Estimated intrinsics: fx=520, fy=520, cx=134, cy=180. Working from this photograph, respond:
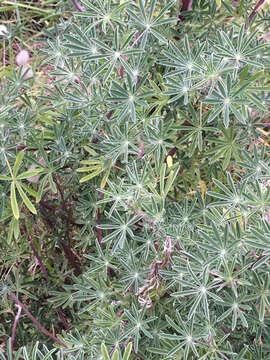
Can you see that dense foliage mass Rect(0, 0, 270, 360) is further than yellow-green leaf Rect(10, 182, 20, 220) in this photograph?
No

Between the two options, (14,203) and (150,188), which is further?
(14,203)

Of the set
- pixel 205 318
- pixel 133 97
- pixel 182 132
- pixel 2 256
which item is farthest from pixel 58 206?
pixel 205 318

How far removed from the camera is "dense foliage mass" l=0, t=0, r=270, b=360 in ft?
4.19

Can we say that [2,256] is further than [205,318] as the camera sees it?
Yes

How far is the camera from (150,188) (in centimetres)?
138

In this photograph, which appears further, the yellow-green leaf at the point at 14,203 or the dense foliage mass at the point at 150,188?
the yellow-green leaf at the point at 14,203

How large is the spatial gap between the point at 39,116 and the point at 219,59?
2.14 ft

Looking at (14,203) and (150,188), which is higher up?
(150,188)

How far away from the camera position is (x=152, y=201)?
1302mm

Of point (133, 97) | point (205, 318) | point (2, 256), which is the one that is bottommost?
point (2, 256)

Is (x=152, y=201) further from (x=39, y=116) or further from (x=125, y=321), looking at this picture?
(x=39, y=116)

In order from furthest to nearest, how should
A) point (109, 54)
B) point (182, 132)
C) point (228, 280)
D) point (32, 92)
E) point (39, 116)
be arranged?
point (32, 92) < point (182, 132) < point (39, 116) < point (109, 54) < point (228, 280)

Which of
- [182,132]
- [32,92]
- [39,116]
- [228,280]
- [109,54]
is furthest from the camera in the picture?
[32,92]

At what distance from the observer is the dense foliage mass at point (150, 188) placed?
128 cm
